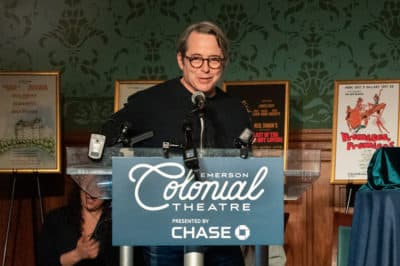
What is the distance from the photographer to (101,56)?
132 inches

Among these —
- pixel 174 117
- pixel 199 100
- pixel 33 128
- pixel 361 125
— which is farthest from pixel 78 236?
pixel 361 125

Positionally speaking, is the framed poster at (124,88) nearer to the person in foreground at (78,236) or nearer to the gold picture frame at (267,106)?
the gold picture frame at (267,106)

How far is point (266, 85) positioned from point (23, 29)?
58.8 inches

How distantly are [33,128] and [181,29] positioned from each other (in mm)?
1026

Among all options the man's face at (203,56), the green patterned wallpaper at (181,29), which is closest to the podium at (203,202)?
the man's face at (203,56)

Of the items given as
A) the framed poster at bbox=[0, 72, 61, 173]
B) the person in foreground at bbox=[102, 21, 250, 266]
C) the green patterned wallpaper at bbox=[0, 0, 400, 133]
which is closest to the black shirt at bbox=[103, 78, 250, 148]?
the person in foreground at bbox=[102, 21, 250, 266]

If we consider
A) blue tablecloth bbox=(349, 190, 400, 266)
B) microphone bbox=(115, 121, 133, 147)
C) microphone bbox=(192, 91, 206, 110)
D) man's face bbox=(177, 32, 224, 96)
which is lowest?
blue tablecloth bbox=(349, 190, 400, 266)

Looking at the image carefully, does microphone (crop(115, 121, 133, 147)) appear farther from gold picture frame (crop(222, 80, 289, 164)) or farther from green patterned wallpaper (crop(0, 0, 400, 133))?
green patterned wallpaper (crop(0, 0, 400, 133))

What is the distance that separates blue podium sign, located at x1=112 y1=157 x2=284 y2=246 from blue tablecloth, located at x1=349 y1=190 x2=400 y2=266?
0.76 meters

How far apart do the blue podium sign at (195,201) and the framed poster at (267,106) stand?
6.09ft

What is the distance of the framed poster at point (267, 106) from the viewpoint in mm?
3059

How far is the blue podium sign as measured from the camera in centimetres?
120

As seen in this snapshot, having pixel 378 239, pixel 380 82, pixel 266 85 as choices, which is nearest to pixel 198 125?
pixel 378 239

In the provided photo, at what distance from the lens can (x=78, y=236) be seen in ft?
8.14
